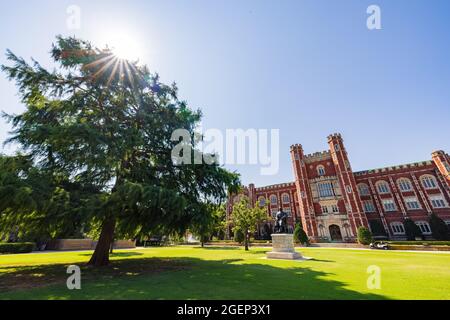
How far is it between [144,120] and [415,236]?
4116 cm

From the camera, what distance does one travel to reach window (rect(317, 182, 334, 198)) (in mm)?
37844

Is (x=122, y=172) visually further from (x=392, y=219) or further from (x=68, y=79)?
(x=392, y=219)

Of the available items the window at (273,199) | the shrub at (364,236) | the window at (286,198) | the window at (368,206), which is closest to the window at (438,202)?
the window at (368,206)

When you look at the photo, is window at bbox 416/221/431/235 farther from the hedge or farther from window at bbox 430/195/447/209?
the hedge

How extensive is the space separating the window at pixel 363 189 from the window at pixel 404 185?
4711 millimetres

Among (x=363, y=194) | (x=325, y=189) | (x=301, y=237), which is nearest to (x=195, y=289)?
(x=301, y=237)

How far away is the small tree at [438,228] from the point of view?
28766 mm

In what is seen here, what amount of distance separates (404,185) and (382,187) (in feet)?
10.0

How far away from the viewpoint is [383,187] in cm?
3641

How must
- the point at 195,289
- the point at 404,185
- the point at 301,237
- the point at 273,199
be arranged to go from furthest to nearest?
the point at 273,199 → the point at 404,185 → the point at 301,237 → the point at 195,289

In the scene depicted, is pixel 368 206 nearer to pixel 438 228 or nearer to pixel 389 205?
pixel 389 205

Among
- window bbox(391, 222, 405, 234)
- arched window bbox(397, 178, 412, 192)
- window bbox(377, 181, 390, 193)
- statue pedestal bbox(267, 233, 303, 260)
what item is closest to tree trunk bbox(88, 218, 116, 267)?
statue pedestal bbox(267, 233, 303, 260)

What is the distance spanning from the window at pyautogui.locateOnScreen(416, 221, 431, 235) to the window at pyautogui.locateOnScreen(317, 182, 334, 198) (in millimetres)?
12818

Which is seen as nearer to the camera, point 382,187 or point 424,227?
point 424,227
